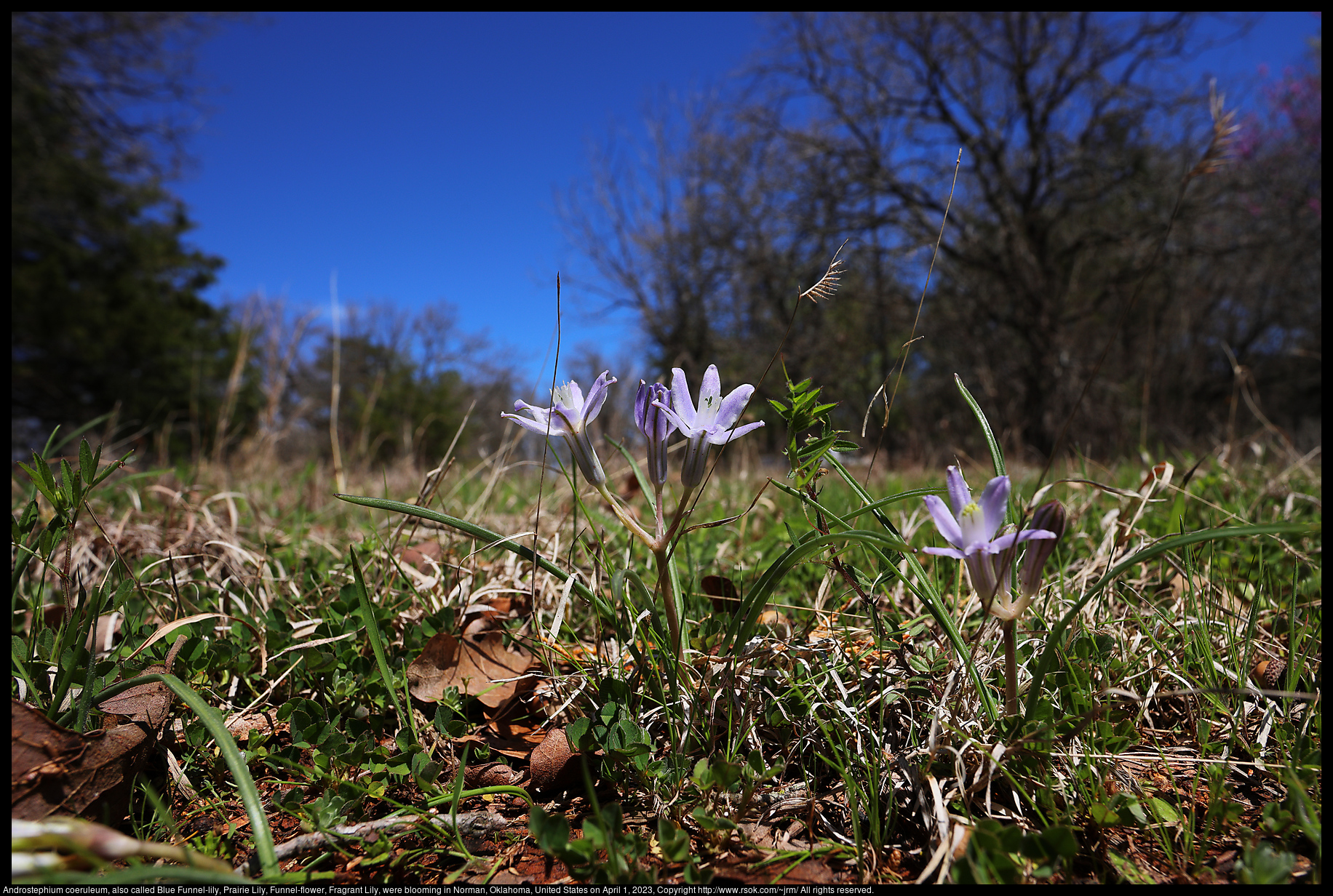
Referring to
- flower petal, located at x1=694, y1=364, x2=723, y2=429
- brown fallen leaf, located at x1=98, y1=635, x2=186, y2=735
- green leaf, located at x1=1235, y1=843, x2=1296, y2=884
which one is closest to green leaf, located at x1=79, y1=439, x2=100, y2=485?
brown fallen leaf, located at x1=98, y1=635, x2=186, y2=735

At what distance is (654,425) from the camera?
109cm

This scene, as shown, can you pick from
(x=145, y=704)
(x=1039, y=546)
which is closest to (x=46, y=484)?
(x=145, y=704)

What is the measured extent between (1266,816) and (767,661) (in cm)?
76

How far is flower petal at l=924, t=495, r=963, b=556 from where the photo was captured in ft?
3.06

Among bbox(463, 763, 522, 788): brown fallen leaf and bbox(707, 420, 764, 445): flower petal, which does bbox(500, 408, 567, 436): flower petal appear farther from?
bbox(463, 763, 522, 788): brown fallen leaf

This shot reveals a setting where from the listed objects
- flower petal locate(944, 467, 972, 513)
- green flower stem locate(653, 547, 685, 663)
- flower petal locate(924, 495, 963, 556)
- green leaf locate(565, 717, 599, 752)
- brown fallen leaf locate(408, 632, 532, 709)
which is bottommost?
green leaf locate(565, 717, 599, 752)

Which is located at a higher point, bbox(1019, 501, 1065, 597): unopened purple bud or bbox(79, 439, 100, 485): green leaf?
bbox(79, 439, 100, 485): green leaf

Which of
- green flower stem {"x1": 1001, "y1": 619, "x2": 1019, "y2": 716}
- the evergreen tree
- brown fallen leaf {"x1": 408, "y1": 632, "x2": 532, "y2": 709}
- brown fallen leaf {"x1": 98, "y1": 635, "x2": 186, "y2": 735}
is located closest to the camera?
green flower stem {"x1": 1001, "y1": 619, "x2": 1019, "y2": 716}

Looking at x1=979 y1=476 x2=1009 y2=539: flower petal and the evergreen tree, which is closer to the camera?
x1=979 y1=476 x2=1009 y2=539: flower petal

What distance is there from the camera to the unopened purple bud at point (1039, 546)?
969 millimetres

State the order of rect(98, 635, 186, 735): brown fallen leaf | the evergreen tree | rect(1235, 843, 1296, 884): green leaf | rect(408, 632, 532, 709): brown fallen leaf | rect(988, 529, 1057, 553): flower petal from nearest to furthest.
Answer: rect(1235, 843, 1296, 884): green leaf → rect(988, 529, 1057, 553): flower petal → rect(98, 635, 186, 735): brown fallen leaf → rect(408, 632, 532, 709): brown fallen leaf → the evergreen tree

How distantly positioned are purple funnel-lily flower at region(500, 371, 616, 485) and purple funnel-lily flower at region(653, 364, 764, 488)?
0.13 m

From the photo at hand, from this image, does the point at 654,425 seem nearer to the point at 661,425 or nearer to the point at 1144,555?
the point at 661,425

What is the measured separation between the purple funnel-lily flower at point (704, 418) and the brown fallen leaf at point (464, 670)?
0.63 meters
